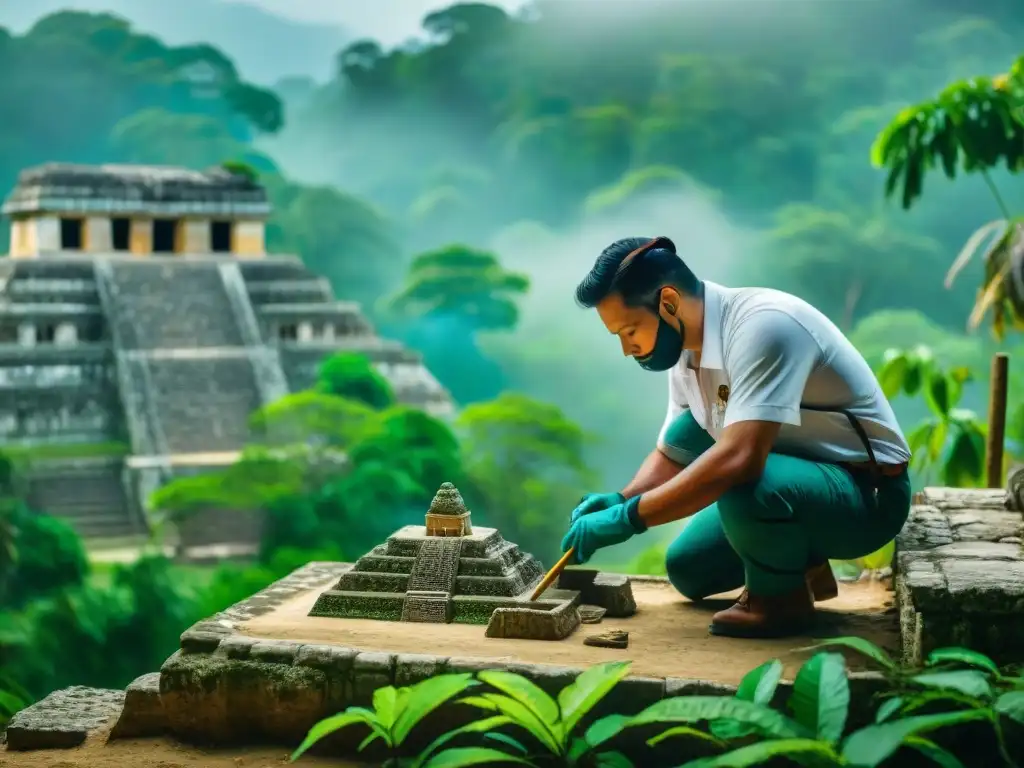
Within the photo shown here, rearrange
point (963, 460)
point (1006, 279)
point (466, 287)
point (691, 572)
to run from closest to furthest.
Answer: point (691, 572) < point (963, 460) < point (1006, 279) < point (466, 287)

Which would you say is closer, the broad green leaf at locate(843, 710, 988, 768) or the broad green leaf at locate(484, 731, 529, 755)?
the broad green leaf at locate(843, 710, 988, 768)

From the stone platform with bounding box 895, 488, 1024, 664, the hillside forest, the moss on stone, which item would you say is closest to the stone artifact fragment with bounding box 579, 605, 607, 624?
the moss on stone

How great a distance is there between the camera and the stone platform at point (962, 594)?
4.08 m

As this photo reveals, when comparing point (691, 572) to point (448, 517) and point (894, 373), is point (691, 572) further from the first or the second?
point (894, 373)

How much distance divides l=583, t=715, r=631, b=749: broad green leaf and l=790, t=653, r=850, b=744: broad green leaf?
47 centimetres

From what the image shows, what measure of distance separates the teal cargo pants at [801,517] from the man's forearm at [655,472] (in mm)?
445

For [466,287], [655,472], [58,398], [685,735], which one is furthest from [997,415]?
[466,287]

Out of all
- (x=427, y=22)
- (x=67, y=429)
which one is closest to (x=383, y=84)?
(x=427, y=22)

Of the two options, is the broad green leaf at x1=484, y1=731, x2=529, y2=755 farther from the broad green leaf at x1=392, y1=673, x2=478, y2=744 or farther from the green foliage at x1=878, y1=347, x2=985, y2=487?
the green foliage at x1=878, y1=347, x2=985, y2=487

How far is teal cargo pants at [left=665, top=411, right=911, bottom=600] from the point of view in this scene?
451 centimetres

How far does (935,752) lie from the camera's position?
3641 mm

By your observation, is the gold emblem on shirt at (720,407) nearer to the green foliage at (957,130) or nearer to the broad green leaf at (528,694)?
the broad green leaf at (528,694)

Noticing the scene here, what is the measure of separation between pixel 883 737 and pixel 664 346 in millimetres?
1720

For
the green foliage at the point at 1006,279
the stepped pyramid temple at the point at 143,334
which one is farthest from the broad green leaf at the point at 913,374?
the stepped pyramid temple at the point at 143,334
